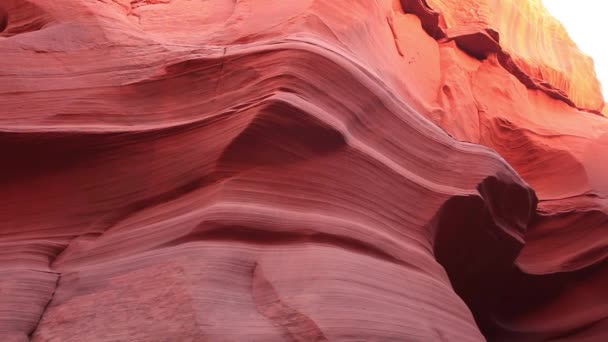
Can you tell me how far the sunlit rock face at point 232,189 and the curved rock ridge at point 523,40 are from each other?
205 centimetres

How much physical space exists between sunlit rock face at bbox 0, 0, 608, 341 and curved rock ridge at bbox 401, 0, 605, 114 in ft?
6.73

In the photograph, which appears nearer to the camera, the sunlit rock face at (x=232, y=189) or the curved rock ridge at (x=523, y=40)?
the sunlit rock face at (x=232, y=189)

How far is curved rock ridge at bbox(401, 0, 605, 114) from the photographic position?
21.2 ft

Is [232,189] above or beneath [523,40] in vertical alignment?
above

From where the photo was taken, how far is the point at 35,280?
111 inches

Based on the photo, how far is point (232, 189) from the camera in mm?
3016

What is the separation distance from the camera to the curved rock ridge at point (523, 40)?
21.2 ft

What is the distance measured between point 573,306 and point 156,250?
337cm

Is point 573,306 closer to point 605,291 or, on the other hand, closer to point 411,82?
point 605,291

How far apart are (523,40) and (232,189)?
237 inches

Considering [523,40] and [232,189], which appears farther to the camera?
[523,40]

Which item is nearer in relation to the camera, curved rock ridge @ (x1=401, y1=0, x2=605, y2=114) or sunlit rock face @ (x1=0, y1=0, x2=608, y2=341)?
sunlit rock face @ (x1=0, y1=0, x2=608, y2=341)

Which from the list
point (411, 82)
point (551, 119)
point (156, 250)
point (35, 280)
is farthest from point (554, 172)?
point (35, 280)

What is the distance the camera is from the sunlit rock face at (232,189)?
2629 mm
